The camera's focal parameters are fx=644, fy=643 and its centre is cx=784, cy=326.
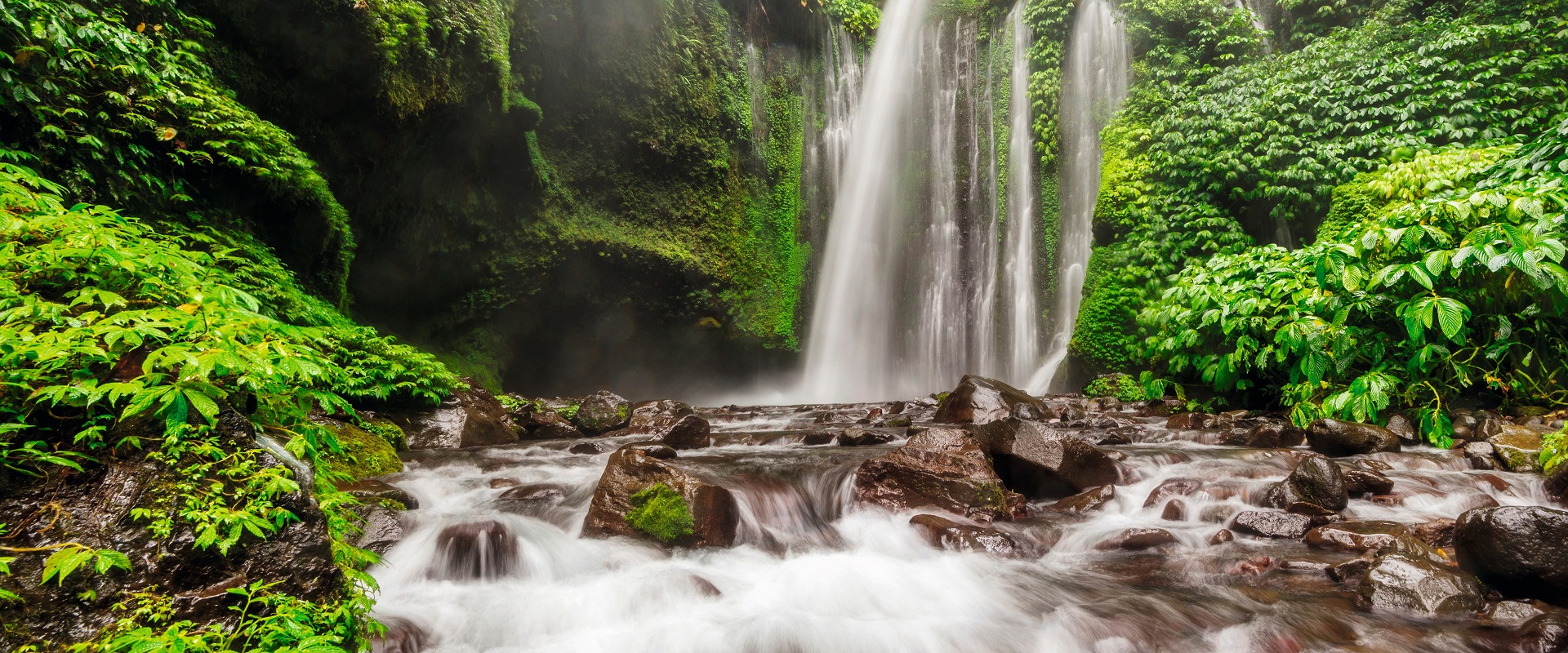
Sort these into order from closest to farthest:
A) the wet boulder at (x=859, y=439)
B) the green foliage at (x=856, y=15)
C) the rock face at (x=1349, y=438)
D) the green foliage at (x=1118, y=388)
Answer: the rock face at (x=1349, y=438) < the wet boulder at (x=859, y=439) < the green foliage at (x=1118, y=388) < the green foliage at (x=856, y=15)

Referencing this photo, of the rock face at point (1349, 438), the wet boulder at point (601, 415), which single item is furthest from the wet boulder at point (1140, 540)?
the wet boulder at point (601, 415)

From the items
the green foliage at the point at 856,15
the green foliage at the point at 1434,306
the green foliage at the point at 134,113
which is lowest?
the green foliage at the point at 1434,306

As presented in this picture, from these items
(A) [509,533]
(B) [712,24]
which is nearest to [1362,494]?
(A) [509,533]

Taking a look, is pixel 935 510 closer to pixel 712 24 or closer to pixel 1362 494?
pixel 1362 494

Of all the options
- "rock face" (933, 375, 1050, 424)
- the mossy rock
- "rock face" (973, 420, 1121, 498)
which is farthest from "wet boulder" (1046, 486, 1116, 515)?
the mossy rock

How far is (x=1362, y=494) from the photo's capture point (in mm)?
4273

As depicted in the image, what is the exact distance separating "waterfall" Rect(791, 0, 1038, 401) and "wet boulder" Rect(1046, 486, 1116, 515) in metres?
8.90

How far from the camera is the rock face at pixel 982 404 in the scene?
26.1 ft

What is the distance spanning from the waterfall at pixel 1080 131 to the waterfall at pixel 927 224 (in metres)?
0.70

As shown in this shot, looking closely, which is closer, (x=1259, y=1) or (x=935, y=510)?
(x=935, y=510)

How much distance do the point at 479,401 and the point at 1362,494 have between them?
27.9 feet

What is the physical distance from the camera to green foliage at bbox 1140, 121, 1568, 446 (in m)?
4.76

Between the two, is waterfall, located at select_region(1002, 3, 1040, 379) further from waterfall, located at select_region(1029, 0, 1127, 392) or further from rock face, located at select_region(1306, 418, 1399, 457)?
rock face, located at select_region(1306, 418, 1399, 457)

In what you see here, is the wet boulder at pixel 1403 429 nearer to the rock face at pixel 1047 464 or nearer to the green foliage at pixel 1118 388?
the rock face at pixel 1047 464
